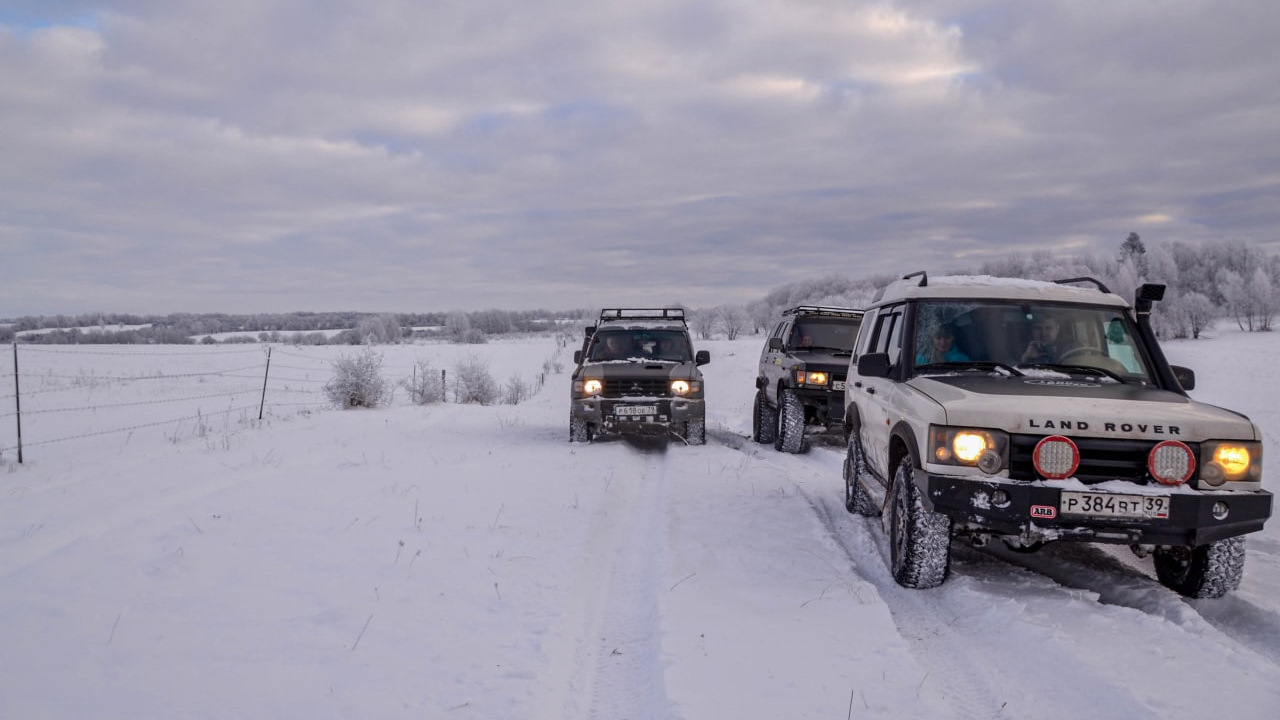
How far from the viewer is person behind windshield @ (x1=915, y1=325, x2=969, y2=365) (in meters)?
5.49

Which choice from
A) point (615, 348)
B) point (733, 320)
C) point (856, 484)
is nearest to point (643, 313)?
point (615, 348)

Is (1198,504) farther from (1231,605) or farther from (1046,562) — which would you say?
(1046,562)

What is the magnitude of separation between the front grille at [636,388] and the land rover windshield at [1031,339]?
593 centimetres

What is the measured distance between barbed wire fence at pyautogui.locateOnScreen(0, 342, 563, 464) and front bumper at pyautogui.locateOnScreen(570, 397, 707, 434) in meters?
5.65

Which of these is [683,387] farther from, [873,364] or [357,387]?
[357,387]

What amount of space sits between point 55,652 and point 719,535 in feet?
14.4

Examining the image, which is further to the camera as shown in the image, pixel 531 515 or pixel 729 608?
pixel 531 515

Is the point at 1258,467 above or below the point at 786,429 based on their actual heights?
above

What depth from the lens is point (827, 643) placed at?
12.8 ft

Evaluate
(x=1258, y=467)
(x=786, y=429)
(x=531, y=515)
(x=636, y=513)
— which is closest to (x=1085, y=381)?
(x=1258, y=467)

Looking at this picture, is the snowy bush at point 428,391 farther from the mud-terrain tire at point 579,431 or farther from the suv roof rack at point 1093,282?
the suv roof rack at point 1093,282

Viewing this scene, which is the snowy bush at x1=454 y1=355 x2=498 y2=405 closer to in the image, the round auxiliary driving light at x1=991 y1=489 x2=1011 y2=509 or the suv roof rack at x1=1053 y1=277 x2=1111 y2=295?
the suv roof rack at x1=1053 y1=277 x2=1111 y2=295

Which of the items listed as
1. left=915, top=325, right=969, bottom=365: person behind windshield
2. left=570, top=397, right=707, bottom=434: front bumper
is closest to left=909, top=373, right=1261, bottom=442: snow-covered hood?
left=915, top=325, right=969, bottom=365: person behind windshield

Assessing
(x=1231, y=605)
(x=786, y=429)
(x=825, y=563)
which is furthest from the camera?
(x=786, y=429)
